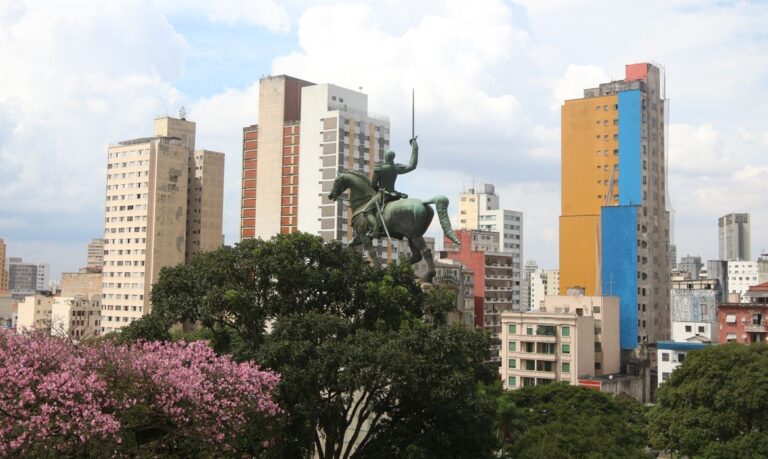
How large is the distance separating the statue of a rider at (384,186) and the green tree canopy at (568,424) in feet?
38.1

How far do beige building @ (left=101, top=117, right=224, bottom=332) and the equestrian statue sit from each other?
286ft

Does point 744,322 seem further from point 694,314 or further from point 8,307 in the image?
point 8,307

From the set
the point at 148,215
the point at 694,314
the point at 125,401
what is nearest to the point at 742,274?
the point at 694,314

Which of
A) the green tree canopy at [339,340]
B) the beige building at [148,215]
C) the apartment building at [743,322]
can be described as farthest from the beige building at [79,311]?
the green tree canopy at [339,340]

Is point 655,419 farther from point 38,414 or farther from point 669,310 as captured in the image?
point 669,310

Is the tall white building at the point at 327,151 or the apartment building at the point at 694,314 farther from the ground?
the tall white building at the point at 327,151

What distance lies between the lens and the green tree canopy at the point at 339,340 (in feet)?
83.7

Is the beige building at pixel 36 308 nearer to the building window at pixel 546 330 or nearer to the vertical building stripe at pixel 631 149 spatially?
the building window at pixel 546 330

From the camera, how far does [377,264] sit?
104ft

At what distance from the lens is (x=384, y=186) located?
106ft

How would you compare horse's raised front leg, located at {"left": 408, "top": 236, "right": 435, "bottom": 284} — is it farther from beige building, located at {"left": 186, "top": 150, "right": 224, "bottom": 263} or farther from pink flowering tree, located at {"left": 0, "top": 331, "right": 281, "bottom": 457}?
beige building, located at {"left": 186, "top": 150, "right": 224, "bottom": 263}

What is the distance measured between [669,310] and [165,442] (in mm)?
88503

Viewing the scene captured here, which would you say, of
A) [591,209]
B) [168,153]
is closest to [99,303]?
[168,153]

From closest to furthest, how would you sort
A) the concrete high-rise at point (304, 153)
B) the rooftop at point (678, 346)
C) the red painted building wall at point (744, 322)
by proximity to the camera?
the red painted building wall at point (744, 322), the rooftop at point (678, 346), the concrete high-rise at point (304, 153)
